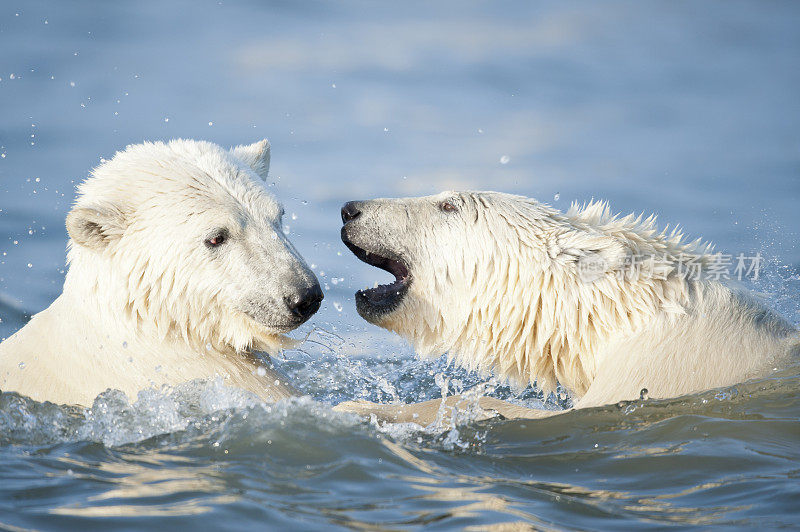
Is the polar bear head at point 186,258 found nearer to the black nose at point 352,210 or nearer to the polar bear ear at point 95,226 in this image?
the polar bear ear at point 95,226

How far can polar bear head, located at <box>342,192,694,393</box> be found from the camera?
524cm

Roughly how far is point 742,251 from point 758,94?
395 cm

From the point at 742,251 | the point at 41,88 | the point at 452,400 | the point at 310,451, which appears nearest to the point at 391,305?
the point at 452,400

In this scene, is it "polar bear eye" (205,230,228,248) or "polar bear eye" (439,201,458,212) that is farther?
"polar bear eye" (439,201,458,212)

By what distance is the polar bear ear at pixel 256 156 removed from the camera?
5531 mm

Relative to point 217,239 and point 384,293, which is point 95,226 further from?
point 384,293

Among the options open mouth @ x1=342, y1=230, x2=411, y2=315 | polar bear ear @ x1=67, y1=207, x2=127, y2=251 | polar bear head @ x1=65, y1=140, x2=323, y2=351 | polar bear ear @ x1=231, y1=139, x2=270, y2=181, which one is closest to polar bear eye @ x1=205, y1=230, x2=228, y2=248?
polar bear head @ x1=65, y1=140, x2=323, y2=351

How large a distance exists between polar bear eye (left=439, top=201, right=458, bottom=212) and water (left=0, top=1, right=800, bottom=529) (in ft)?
4.27

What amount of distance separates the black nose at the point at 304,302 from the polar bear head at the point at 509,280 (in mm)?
754

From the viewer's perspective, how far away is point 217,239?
4.74 meters

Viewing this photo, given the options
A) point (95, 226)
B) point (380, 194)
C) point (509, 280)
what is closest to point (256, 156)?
point (95, 226)

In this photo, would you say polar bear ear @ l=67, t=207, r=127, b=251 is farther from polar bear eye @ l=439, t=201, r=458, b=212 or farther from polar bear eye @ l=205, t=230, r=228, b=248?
polar bear eye @ l=439, t=201, r=458, b=212

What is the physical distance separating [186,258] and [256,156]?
1138 millimetres

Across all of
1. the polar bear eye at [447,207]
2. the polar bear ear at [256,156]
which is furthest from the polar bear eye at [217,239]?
the polar bear eye at [447,207]
